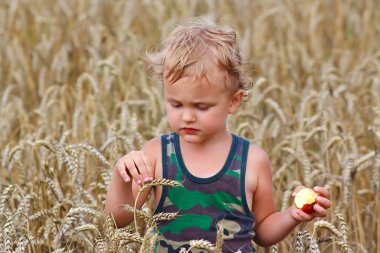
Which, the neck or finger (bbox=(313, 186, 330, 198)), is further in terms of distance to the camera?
the neck

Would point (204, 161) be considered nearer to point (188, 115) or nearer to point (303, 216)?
point (188, 115)

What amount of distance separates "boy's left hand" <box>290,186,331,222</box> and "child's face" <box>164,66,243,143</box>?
1.12 ft

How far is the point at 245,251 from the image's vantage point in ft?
9.02

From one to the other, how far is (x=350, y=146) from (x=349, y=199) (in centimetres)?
57

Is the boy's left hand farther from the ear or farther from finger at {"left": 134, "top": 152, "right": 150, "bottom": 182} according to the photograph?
finger at {"left": 134, "top": 152, "right": 150, "bottom": 182}

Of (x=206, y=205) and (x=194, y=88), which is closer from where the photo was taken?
(x=194, y=88)

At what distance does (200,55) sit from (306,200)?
1.73 feet

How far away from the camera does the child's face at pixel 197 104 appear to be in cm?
260

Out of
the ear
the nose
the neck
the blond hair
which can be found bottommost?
the neck

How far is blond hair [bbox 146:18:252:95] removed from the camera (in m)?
2.61

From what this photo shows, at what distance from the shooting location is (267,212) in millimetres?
2824

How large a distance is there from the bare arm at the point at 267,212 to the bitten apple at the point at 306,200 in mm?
18

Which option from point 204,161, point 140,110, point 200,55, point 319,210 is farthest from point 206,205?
point 140,110

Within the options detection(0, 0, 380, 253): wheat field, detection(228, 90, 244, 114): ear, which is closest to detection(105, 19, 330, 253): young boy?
detection(228, 90, 244, 114): ear
